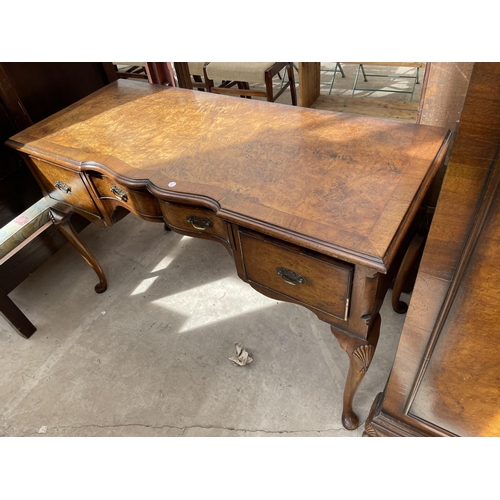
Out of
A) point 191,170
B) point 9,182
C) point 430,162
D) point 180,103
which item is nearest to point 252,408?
point 191,170

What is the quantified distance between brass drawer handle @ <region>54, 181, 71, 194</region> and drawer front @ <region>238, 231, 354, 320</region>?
0.90 metres

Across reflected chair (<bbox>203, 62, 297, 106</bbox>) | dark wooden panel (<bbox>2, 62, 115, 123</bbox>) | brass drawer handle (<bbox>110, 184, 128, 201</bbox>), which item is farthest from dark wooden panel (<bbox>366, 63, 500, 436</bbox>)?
reflected chair (<bbox>203, 62, 297, 106</bbox>)

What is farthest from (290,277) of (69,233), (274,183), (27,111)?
(27,111)

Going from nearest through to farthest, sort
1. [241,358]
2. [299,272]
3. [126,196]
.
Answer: [299,272] → [126,196] → [241,358]

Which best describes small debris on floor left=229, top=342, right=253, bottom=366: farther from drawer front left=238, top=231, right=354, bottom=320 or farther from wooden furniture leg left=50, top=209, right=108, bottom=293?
wooden furniture leg left=50, top=209, right=108, bottom=293

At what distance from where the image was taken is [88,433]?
1.57 m

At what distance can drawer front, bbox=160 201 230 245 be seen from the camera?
1.18m

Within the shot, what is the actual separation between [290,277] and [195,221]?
0.38 m

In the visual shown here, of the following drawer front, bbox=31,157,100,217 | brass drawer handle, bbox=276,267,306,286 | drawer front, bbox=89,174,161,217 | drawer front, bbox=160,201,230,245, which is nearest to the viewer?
brass drawer handle, bbox=276,267,306,286

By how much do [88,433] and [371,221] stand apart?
57.1 inches

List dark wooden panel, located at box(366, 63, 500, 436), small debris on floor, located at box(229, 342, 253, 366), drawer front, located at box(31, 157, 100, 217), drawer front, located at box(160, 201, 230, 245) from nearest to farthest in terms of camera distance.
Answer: dark wooden panel, located at box(366, 63, 500, 436)
drawer front, located at box(160, 201, 230, 245)
drawer front, located at box(31, 157, 100, 217)
small debris on floor, located at box(229, 342, 253, 366)

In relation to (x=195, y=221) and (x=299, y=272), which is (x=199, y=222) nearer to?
(x=195, y=221)

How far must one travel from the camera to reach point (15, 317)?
6.11 ft
